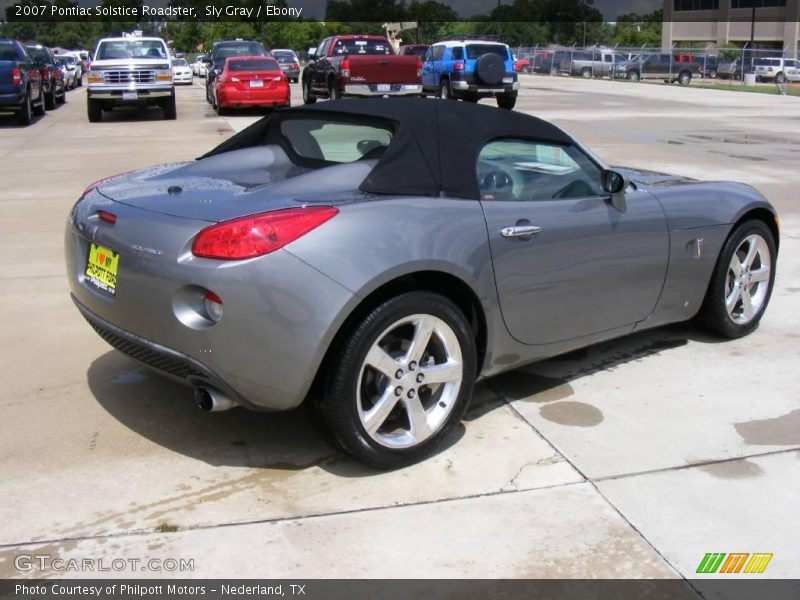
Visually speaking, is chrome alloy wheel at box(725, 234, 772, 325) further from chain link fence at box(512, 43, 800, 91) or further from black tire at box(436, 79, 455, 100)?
chain link fence at box(512, 43, 800, 91)

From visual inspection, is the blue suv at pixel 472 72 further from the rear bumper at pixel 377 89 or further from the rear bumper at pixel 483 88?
the rear bumper at pixel 377 89

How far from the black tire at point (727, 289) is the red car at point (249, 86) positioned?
59.3ft

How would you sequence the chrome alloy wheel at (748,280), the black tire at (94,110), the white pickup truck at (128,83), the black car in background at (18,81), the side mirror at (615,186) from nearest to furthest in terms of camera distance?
the side mirror at (615,186)
the chrome alloy wheel at (748,280)
the black car in background at (18,81)
the white pickup truck at (128,83)
the black tire at (94,110)

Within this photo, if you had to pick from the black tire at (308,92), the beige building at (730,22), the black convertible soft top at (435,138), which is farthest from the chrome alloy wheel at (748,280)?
the beige building at (730,22)

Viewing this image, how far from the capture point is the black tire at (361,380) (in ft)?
11.5

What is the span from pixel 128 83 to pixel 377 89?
19.7ft

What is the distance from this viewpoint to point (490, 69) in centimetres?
2567

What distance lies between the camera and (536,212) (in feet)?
13.8

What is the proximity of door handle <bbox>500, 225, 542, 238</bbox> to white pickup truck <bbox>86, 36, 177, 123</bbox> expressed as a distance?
18.5 m

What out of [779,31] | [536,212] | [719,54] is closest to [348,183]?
[536,212]

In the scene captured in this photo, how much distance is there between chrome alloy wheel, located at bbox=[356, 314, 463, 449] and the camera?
12.0 ft

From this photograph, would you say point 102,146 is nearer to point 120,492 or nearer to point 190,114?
point 190,114

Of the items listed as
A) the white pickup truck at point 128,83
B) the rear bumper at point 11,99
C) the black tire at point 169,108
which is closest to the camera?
the rear bumper at point 11,99
